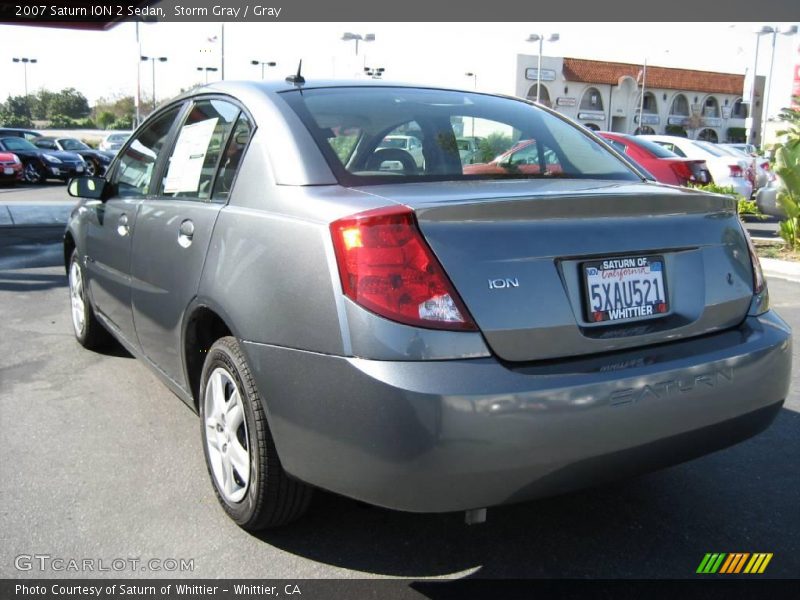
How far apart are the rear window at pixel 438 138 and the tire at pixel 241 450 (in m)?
0.77

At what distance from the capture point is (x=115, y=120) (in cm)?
6938

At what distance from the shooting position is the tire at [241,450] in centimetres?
257

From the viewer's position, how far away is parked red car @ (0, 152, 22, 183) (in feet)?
67.5

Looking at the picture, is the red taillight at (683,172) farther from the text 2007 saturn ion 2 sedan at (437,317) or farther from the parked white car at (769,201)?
the text 2007 saturn ion 2 sedan at (437,317)

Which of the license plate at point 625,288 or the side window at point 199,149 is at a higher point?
the side window at point 199,149

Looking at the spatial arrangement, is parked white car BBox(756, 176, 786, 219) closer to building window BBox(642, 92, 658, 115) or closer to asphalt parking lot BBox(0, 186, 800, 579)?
asphalt parking lot BBox(0, 186, 800, 579)

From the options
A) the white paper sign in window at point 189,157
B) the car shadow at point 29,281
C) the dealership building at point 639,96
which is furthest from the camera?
the dealership building at point 639,96

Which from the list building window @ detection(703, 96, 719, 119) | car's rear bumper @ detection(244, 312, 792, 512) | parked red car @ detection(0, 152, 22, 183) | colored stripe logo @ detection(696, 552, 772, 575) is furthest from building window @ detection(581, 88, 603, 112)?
car's rear bumper @ detection(244, 312, 792, 512)

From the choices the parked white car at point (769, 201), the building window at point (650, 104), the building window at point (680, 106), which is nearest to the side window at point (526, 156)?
the parked white car at point (769, 201)

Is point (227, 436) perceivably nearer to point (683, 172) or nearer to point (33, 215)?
point (683, 172)

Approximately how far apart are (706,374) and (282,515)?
1467 mm

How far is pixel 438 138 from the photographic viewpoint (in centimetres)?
314

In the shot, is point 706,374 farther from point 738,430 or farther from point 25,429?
point 25,429

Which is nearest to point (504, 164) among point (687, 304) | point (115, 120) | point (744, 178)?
point (687, 304)
